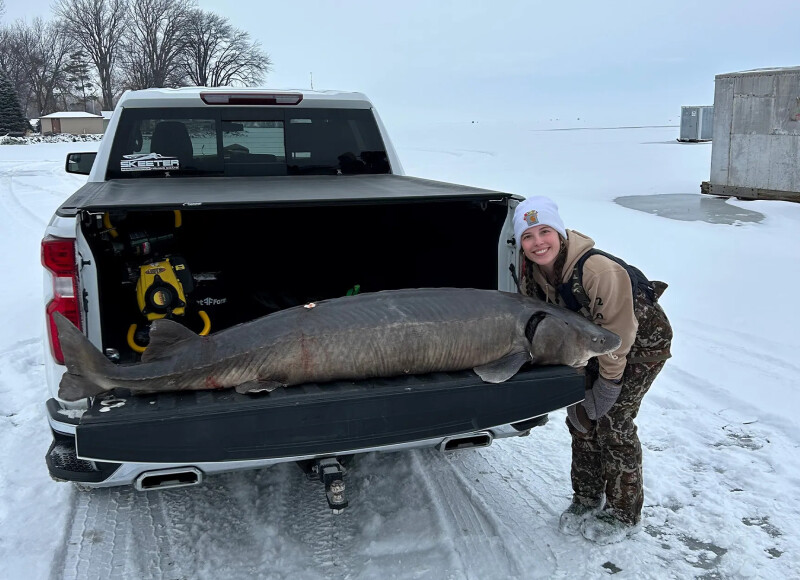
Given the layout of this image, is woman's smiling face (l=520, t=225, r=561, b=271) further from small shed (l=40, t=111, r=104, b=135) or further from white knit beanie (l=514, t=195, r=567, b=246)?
small shed (l=40, t=111, r=104, b=135)

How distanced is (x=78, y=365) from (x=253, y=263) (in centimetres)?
230

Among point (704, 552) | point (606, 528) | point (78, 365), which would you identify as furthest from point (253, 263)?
point (704, 552)

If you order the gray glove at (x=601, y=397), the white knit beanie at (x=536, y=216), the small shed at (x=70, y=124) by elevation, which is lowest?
the gray glove at (x=601, y=397)

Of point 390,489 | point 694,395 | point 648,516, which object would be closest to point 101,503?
point 390,489

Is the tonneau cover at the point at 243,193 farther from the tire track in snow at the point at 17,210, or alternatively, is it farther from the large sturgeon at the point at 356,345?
the tire track in snow at the point at 17,210

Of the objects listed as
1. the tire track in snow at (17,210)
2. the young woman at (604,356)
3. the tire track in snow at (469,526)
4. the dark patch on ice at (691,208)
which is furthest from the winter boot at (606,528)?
the tire track in snow at (17,210)

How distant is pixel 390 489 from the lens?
4055mm

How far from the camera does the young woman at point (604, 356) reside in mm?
3379

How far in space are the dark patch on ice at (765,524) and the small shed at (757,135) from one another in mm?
12199

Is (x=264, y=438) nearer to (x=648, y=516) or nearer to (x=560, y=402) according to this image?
(x=560, y=402)

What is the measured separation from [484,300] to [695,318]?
186 inches

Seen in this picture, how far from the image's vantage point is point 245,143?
5.90 metres

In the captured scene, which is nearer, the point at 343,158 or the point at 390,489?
the point at 390,489

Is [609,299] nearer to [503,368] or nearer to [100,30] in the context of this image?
[503,368]
